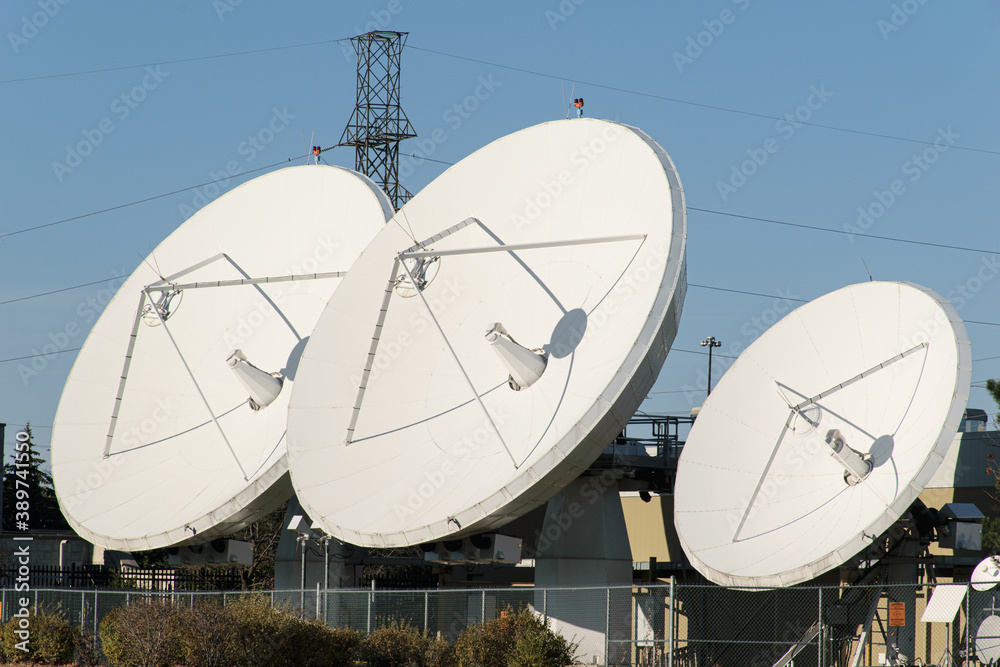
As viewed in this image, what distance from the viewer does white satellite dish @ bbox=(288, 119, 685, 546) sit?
21969mm

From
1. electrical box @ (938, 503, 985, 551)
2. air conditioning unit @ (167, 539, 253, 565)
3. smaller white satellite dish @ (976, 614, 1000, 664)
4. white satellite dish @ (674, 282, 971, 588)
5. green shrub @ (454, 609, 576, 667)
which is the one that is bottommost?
green shrub @ (454, 609, 576, 667)

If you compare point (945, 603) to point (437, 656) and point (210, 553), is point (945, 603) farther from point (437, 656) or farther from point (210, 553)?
point (210, 553)

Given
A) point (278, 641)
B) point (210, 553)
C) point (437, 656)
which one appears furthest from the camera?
point (210, 553)

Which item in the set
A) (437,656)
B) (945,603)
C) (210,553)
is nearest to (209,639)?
(437,656)

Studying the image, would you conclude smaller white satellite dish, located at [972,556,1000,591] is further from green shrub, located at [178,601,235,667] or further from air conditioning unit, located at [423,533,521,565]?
green shrub, located at [178,601,235,667]

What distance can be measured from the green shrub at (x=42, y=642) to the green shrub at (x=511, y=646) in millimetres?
7961

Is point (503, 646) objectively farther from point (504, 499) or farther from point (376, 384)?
point (376, 384)

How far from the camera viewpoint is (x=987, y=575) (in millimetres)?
20281

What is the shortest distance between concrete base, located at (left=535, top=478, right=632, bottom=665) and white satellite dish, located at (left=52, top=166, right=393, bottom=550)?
6.11 meters

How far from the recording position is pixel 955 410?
2091 cm

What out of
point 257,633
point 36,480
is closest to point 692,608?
point 257,633

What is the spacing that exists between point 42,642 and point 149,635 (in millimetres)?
3915

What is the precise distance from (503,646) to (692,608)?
9.67 metres

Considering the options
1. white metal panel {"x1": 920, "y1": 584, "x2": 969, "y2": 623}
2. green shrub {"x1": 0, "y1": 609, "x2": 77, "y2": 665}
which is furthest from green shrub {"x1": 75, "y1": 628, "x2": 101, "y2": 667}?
white metal panel {"x1": 920, "y1": 584, "x2": 969, "y2": 623}
